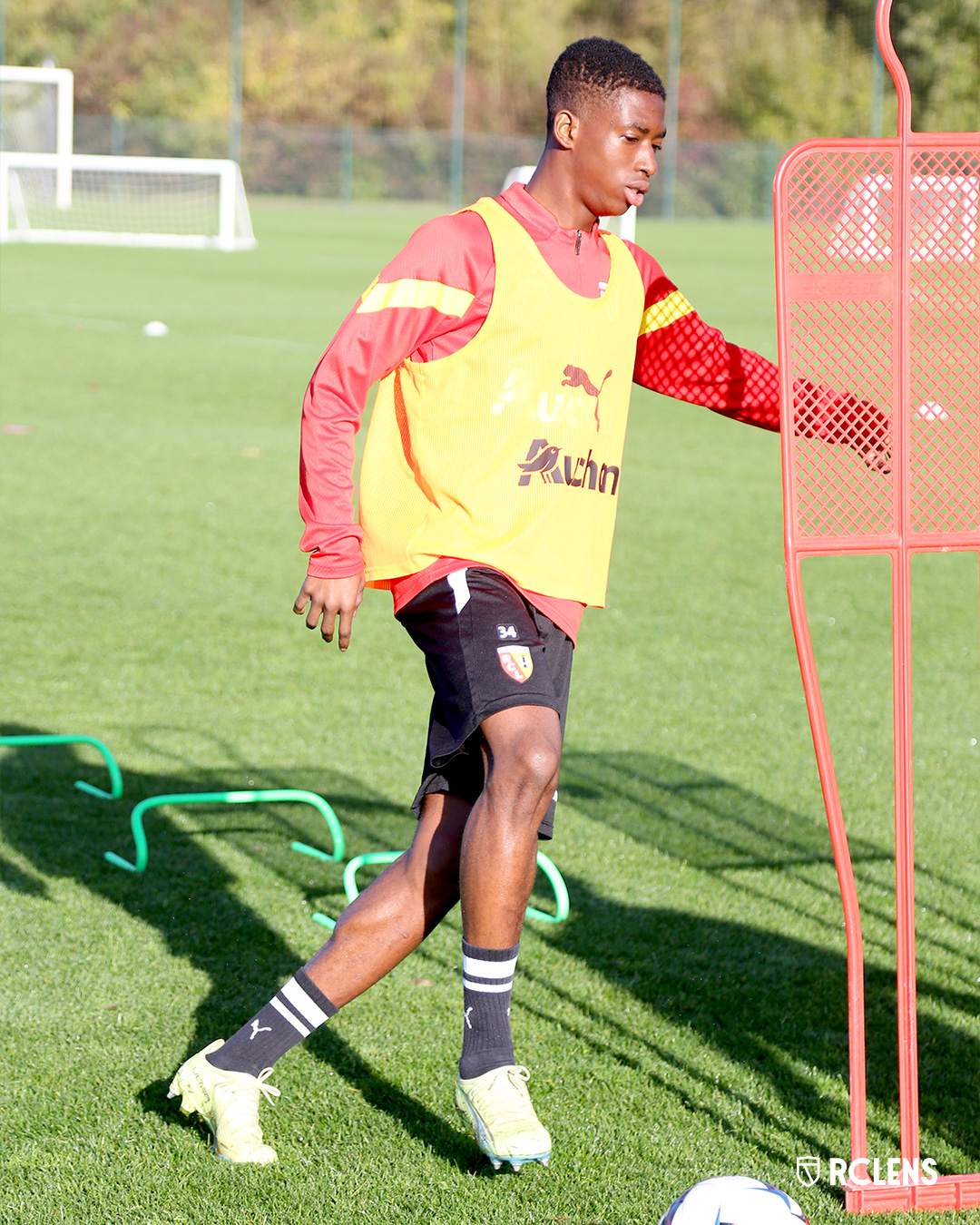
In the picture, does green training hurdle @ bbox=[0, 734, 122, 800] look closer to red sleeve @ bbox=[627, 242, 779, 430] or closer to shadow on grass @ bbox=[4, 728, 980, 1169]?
shadow on grass @ bbox=[4, 728, 980, 1169]

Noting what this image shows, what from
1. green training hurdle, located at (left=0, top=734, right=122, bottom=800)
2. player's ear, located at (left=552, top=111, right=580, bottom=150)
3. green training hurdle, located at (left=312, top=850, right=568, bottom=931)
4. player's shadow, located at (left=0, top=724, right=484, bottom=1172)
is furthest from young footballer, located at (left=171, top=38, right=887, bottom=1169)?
green training hurdle, located at (left=0, top=734, right=122, bottom=800)

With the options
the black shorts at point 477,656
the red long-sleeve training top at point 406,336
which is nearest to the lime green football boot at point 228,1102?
the black shorts at point 477,656

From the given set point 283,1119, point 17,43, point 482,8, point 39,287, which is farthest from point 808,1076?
point 482,8

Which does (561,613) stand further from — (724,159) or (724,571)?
(724,159)

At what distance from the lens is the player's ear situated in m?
3.38

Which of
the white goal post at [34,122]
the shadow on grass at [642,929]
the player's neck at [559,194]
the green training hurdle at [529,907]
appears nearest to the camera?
the player's neck at [559,194]

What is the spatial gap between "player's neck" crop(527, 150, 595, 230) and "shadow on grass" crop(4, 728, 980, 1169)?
6.15 feet

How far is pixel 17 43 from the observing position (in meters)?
54.4

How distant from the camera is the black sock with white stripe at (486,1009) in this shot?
3.19 metres

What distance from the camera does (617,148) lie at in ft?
11.0

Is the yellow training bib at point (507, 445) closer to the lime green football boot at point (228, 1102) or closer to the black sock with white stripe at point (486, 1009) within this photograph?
the black sock with white stripe at point (486, 1009)

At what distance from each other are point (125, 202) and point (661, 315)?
40782mm

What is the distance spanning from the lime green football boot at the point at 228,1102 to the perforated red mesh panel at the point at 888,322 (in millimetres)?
1530

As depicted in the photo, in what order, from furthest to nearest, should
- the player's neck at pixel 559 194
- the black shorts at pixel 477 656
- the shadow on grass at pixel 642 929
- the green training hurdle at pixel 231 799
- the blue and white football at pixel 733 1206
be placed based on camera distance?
the green training hurdle at pixel 231 799
the shadow on grass at pixel 642 929
the player's neck at pixel 559 194
the black shorts at pixel 477 656
the blue and white football at pixel 733 1206
